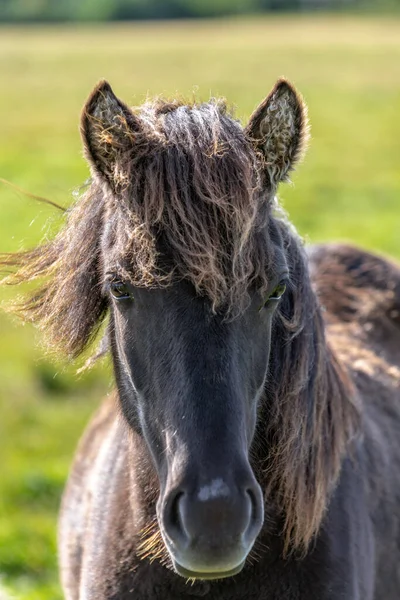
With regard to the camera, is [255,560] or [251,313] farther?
[255,560]

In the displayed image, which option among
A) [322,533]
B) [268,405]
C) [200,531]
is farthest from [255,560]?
[200,531]

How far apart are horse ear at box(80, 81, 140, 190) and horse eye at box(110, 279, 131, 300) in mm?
305

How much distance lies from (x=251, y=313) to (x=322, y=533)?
0.91m

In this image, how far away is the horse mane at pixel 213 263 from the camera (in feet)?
8.57

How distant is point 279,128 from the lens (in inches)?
112

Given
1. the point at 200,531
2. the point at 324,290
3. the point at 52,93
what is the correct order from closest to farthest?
1. the point at 200,531
2. the point at 324,290
3. the point at 52,93

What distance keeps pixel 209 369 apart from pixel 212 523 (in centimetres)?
42

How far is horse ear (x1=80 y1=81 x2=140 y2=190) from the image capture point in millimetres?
2754

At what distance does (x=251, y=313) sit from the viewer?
2.66 meters

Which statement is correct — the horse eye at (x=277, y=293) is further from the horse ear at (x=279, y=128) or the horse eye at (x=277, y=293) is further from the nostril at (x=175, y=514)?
the nostril at (x=175, y=514)

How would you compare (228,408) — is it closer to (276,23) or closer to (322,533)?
(322,533)

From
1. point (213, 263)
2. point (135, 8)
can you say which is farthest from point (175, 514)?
point (135, 8)

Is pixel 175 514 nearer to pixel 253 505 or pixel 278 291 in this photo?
pixel 253 505

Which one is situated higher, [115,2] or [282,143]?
[115,2]
